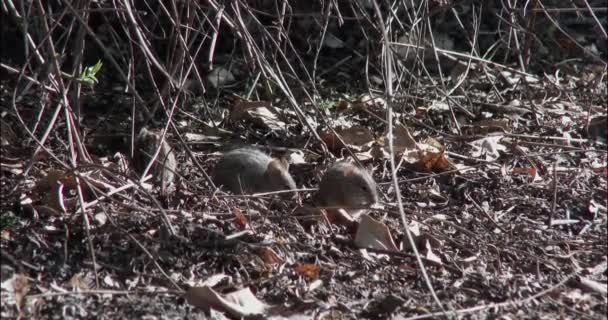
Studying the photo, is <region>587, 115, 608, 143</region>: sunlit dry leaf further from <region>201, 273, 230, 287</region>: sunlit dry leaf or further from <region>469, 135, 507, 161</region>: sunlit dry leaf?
<region>201, 273, 230, 287</region>: sunlit dry leaf

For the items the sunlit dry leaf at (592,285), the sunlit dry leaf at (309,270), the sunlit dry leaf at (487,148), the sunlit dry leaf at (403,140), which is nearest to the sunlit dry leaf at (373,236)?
the sunlit dry leaf at (309,270)

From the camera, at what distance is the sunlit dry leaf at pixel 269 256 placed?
3.31 meters

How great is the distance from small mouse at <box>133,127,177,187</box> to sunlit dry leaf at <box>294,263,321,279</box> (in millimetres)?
835

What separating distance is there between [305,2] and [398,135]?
1629 mm

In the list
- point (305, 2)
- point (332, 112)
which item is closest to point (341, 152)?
point (332, 112)

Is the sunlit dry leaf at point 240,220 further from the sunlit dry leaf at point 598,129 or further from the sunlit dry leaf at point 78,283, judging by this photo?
the sunlit dry leaf at point 598,129

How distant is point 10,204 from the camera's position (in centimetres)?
335

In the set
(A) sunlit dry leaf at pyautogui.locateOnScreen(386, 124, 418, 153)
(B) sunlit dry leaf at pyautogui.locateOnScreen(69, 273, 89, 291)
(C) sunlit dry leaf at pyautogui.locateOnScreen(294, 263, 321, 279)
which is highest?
(B) sunlit dry leaf at pyautogui.locateOnScreen(69, 273, 89, 291)

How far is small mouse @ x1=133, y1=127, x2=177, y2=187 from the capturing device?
12.8 ft

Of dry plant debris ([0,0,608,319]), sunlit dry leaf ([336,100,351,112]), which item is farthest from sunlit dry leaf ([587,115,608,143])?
sunlit dry leaf ([336,100,351,112])

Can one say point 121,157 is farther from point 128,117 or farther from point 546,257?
point 546,257

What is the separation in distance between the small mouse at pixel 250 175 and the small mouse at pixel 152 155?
0.21 m

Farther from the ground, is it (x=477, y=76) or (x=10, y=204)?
(x=10, y=204)

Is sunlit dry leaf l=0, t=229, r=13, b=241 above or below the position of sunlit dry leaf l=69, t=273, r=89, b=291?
above
